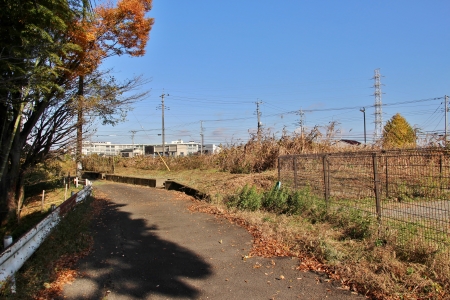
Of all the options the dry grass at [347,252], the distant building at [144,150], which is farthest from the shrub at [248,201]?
the distant building at [144,150]

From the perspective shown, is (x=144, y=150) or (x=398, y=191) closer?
(x=398, y=191)

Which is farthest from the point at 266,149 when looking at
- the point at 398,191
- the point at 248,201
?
the point at 398,191

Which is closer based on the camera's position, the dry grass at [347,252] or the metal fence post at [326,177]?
the dry grass at [347,252]

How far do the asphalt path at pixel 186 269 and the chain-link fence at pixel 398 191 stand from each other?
6.14 feet

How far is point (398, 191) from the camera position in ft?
20.6

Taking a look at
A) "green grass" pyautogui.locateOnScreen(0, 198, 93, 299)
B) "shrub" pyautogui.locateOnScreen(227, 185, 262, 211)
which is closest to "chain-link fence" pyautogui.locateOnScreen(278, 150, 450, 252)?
"shrub" pyautogui.locateOnScreen(227, 185, 262, 211)

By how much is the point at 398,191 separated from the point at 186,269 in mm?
3972

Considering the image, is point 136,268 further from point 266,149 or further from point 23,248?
point 266,149

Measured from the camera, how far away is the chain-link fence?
5266 mm

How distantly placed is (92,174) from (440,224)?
104ft

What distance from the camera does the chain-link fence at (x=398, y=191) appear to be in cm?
Result: 527

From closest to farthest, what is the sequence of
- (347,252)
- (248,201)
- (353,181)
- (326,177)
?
(347,252) → (353,181) → (326,177) → (248,201)

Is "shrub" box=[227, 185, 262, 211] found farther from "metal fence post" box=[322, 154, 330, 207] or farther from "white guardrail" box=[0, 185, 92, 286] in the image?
"white guardrail" box=[0, 185, 92, 286]

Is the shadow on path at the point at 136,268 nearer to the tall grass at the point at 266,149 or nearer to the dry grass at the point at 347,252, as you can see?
the dry grass at the point at 347,252
